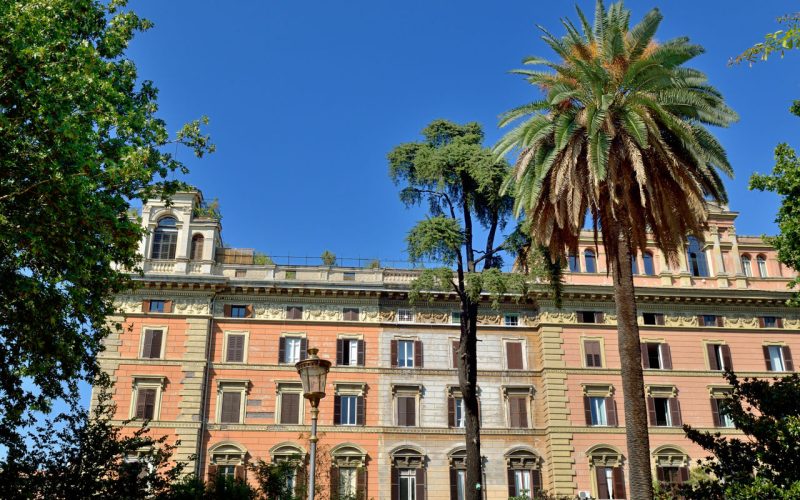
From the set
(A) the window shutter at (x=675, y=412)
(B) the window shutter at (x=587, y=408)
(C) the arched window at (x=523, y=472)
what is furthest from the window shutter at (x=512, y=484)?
(A) the window shutter at (x=675, y=412)

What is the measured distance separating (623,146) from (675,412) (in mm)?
24609

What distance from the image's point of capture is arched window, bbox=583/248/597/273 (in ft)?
150

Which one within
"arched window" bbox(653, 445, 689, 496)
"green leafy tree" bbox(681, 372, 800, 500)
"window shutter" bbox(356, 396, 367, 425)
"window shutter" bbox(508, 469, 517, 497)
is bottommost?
"green leafy tree" bbox(681, 372, 800, 500)

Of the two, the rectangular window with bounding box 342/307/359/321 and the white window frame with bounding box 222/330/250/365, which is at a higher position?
the rectangular window with bounding box 342/307/359/321

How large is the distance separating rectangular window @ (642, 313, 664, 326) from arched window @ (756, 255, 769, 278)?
7.21 m

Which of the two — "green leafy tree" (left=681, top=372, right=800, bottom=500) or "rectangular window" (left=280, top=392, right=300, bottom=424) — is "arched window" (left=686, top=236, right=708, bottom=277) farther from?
"green leafy tree" (left=681, top=372, right=800, bottom=500)

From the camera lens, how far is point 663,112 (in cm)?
2194

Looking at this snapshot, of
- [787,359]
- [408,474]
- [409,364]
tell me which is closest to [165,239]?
[409,364]

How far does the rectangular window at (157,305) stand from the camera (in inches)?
1661

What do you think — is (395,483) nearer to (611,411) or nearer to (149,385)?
(611,411)

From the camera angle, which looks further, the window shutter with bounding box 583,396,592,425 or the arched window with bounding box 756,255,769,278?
the arched window with bounding box 756,255,769,278

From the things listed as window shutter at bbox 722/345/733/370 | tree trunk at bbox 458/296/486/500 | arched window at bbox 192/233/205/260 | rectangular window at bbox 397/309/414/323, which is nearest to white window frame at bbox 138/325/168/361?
arched window at bbox 192/233/205/260

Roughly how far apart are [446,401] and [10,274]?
2761 centimetres

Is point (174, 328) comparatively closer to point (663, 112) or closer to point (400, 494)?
point (400, 494)
